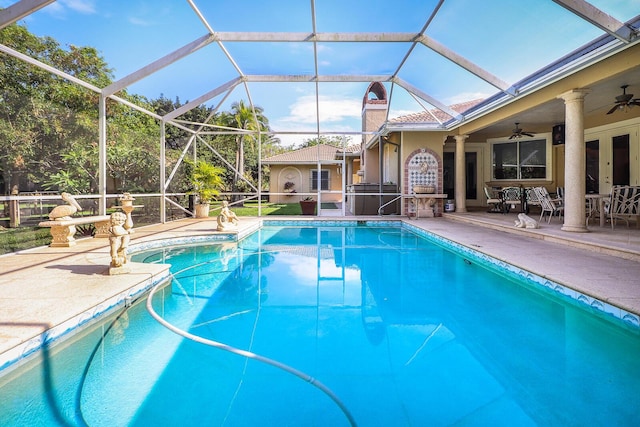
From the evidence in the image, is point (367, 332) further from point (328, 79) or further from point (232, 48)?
point (328, 79)

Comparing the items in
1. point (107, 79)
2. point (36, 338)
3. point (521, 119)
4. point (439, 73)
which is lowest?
point (36, 338)

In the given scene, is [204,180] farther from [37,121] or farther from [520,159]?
[520,159]

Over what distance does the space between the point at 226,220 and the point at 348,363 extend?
239 inches

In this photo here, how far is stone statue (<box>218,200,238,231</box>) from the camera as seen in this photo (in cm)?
775

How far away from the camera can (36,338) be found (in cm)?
229

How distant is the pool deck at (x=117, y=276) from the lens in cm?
254

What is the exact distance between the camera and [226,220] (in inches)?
315

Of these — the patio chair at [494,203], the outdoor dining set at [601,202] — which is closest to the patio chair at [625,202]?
the outdoor dining set at [601,202]

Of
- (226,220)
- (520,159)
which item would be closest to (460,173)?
(520,159)

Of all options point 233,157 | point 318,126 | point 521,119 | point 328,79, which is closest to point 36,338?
point 328,79

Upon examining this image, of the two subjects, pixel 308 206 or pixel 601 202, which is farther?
pixel 308 206

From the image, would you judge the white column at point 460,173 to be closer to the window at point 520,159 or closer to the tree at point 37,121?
the window at point 520,159

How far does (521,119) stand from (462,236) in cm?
478

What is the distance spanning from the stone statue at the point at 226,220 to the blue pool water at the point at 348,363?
11.4 feet
